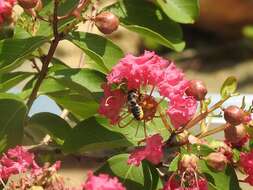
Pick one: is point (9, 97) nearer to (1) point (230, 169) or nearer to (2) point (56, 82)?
(2) point (56, 82)

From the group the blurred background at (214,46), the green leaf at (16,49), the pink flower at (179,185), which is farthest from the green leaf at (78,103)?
the blurred background at (214,46)

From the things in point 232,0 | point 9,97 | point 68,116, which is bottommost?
point 232,0

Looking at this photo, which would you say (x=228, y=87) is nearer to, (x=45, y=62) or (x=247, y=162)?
(x=247, y=162)

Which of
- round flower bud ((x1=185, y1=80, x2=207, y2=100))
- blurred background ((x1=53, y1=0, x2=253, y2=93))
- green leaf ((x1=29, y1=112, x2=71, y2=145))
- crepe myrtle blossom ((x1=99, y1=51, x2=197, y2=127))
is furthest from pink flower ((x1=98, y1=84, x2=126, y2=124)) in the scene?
blurred background ((x1=53, y1=0, x2=253, y2=93))

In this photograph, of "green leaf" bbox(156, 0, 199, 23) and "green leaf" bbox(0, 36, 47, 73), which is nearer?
"green leaf" bbox(0, 36, 47, 73)

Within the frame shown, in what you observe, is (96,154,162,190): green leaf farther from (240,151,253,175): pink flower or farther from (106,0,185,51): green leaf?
(106,0,185,51): green leaf

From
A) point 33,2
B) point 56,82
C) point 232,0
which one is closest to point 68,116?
point 56,82

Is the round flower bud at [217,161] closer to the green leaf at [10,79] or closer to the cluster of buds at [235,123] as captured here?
the cluster of buds at [235,123]
